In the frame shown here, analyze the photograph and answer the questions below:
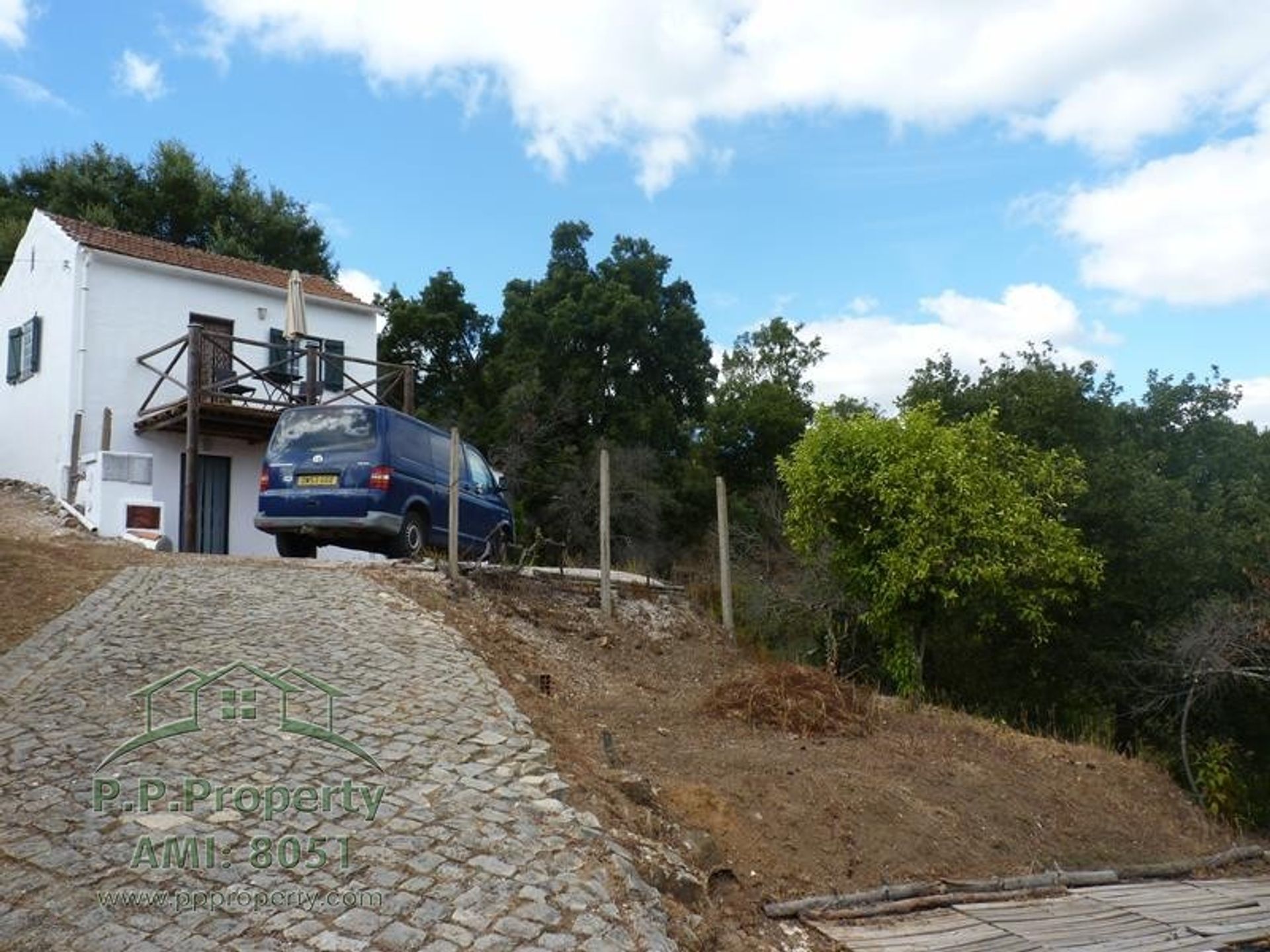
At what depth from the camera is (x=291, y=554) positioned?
13.3 metres

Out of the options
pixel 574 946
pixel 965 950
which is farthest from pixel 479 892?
pixel 965 950

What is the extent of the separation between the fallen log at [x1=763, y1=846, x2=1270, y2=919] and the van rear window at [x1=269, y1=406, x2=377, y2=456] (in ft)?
25.4

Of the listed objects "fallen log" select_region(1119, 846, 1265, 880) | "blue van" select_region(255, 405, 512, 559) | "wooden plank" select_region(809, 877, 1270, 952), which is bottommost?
"fallen log" select_region(1119, 846, 1265, 880)

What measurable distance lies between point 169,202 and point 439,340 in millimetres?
8563

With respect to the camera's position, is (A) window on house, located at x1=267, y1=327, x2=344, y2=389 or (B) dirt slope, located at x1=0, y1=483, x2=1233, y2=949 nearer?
(B) dirt slope, located at x1=0, y1=483, x2=1233, y2=949

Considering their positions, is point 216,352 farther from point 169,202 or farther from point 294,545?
point 169,202

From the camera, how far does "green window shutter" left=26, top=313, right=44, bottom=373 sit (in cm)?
1892

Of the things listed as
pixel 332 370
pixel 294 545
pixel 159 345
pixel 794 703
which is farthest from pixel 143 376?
pixel 794 703

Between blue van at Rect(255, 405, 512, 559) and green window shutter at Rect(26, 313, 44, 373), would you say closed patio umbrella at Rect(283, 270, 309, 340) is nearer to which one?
green window shutter at Rect(26, 313, 44, 373)

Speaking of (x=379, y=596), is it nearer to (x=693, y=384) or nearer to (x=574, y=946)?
(x=574, y=946)

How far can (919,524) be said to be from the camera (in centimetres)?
1159

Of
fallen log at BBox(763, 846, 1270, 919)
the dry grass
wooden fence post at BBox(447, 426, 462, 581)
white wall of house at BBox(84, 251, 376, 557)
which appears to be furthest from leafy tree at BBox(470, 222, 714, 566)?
fallen log at BBox(763, 846, 1270, 919)

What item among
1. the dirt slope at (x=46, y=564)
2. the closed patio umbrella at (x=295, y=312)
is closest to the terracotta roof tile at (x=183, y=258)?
the closed patio umbrella at (x=295, y=312)

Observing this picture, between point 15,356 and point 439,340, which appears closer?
point 15,356
